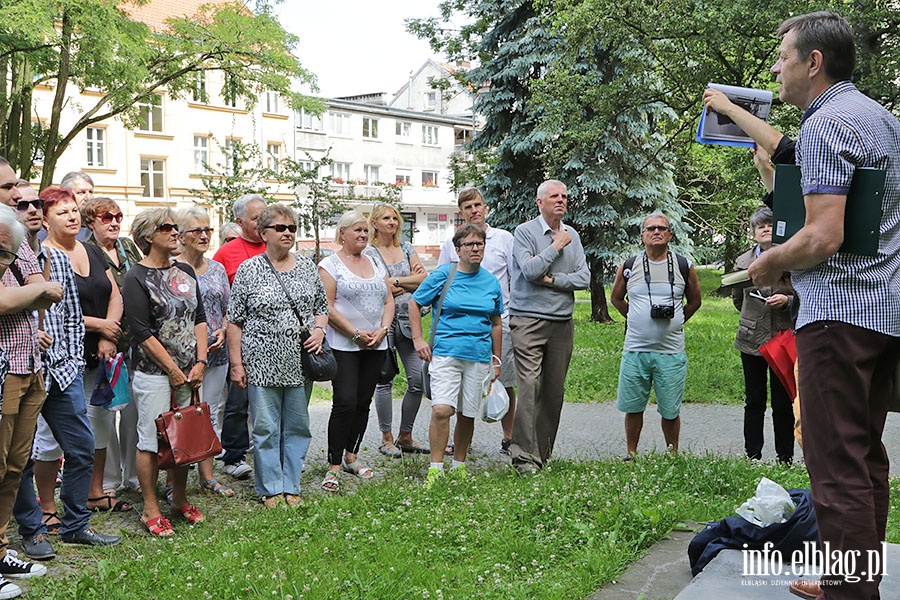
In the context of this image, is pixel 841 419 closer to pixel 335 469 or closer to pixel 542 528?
pixel 542 528

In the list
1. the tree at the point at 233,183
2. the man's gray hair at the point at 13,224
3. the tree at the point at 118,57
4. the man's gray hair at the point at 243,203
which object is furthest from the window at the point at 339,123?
the man's gray hair at the point at 13,224

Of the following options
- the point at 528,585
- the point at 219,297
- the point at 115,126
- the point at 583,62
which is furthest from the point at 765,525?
the point at 115,126

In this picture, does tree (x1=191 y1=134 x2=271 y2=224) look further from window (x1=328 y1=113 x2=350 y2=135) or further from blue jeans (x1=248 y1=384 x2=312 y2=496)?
window (x1=328 y1=113 x2=350 y2=135)

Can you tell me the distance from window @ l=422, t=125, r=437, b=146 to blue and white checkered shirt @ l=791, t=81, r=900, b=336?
222ft

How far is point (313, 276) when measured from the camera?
6.72 meters

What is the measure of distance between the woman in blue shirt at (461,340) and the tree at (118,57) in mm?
14731

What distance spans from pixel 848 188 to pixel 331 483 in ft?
16.3

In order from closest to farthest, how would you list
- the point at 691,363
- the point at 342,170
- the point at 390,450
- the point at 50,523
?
the point at 50,523
the point at 390,450
the point at 691,363
the point at 342,170

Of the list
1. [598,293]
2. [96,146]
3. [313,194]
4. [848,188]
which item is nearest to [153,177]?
[96,146]

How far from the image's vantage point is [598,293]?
21.3 metres

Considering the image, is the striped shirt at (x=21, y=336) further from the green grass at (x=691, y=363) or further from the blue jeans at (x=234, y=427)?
the green grass at (x=691, y=363)

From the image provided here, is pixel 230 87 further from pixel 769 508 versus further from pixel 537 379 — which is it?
pixel 769 508

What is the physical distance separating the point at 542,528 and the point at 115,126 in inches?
1775

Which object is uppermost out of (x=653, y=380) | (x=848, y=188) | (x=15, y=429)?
(x=848, y=188)
